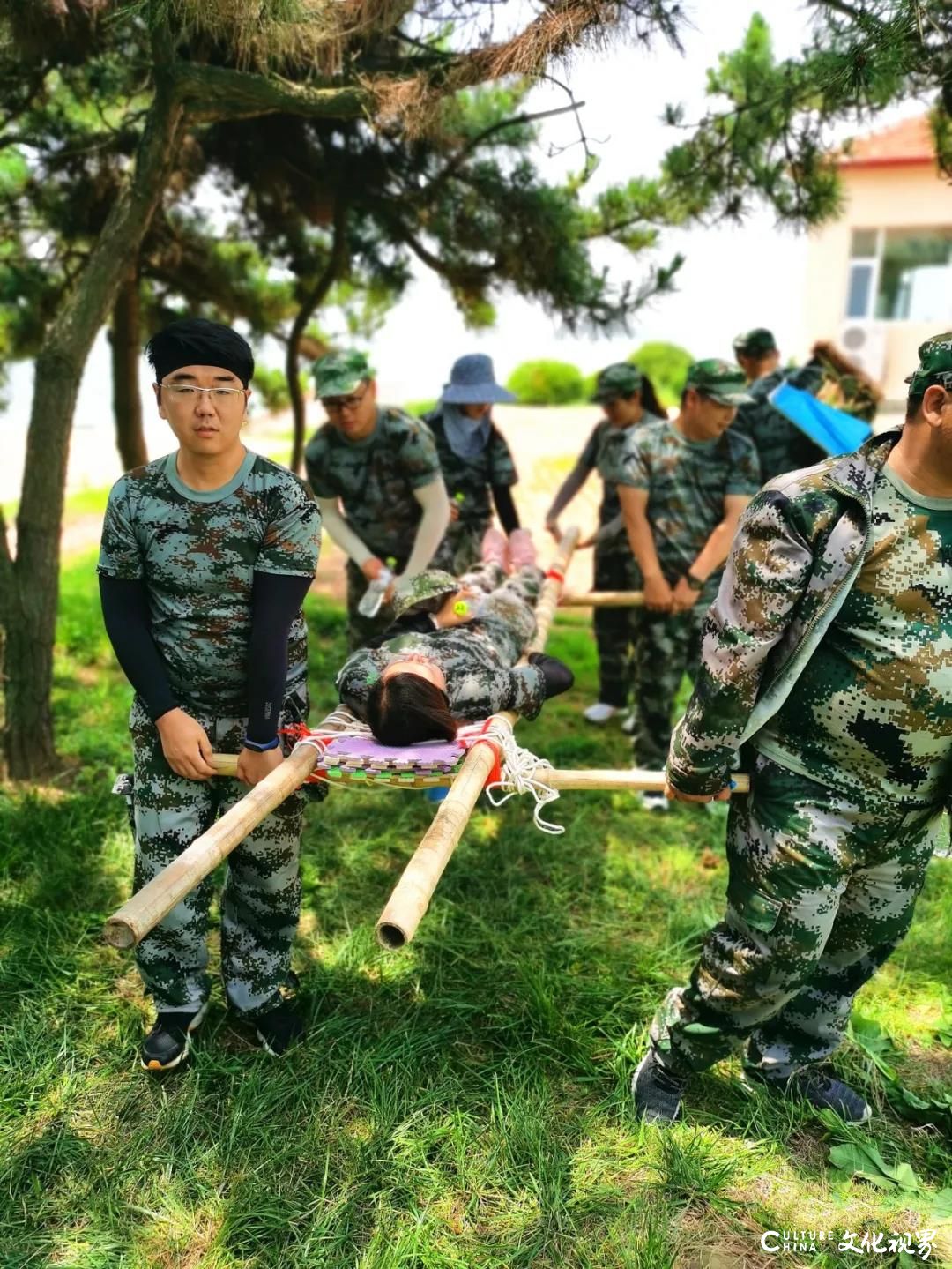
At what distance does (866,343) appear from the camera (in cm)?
1700

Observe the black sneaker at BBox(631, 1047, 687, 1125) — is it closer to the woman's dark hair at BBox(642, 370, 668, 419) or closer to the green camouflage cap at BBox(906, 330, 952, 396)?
the green camouflage cap at BBox(906, 330, 952, 396)

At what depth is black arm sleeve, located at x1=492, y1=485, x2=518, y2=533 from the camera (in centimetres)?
449

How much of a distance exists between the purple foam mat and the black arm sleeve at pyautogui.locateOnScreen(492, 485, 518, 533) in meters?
2.06

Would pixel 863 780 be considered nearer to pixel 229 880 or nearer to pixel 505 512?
pixel 229 880

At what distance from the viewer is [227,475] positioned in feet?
7.27

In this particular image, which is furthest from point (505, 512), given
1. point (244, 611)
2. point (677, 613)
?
point (244, 611)

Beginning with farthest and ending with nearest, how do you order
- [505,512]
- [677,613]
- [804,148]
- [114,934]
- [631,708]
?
[631,708] → [505,512] → [804,148] → [677,613] → [114,934]

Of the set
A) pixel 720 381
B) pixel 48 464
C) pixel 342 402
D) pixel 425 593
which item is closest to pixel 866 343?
pixel 720 381

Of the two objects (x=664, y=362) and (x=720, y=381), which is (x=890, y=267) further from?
(x=720, y=381)

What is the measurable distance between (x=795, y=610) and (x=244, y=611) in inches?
48.3

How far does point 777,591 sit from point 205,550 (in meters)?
1.24

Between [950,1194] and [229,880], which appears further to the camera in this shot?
[229,880]

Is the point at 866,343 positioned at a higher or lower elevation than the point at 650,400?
higher

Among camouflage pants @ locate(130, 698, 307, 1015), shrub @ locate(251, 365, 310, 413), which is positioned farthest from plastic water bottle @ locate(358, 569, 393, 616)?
shrub @ locate(251, 365, 310, 413)
